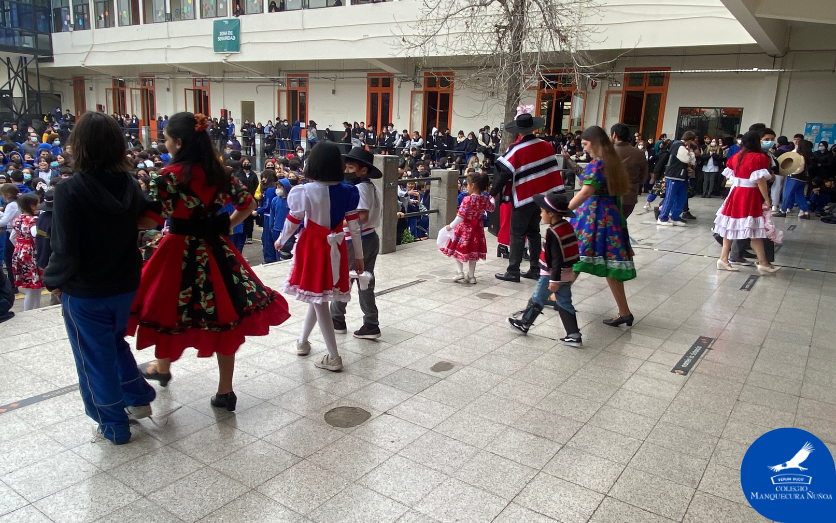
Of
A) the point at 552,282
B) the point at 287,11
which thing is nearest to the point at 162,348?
the point at 552,282

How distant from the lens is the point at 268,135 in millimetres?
25344

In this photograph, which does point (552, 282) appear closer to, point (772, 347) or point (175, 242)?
point (772, 347)

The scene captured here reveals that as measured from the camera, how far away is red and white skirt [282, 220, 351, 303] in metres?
4.21

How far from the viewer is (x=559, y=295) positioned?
16.4ft

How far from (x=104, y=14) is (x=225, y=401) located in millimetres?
33235

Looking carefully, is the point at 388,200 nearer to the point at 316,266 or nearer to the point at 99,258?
the point at 316,266

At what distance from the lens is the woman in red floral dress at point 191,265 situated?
3334mm

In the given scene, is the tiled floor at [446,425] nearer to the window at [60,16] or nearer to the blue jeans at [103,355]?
the blue jeans at [103,355]

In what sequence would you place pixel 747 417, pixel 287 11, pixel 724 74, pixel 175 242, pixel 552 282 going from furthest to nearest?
pixel 287 11, pixel 724 74, pixel 552 282, pixel 747 417, pixel 175 242

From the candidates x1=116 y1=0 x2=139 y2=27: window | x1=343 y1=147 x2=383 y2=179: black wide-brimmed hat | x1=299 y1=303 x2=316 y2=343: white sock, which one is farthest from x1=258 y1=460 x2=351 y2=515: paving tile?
x1=116 y1=0 x2=139 y2=27: window

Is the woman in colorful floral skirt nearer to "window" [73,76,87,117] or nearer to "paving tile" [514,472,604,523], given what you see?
"paving tile" [514,472,604,523]

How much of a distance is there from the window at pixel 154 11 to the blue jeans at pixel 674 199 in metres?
25.5

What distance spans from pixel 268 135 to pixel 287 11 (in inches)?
196

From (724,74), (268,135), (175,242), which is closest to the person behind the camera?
(175,242)
